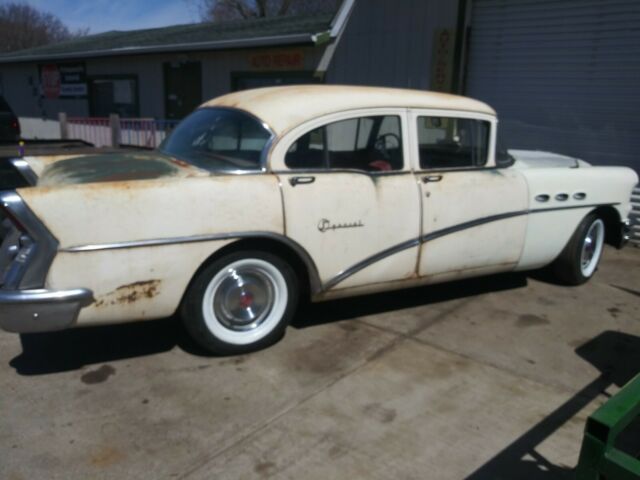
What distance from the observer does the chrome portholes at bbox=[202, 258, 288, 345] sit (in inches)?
142

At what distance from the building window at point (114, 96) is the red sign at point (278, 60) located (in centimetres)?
539

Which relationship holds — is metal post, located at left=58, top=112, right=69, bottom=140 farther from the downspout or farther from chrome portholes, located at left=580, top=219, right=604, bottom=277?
chrome portholes, located at left=580, top=219, right=604, bottom=277

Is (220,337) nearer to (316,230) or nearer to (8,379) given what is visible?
(316,230)

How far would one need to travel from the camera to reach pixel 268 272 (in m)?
3.74

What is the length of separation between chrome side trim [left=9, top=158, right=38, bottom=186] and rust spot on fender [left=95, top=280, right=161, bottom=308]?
3.30 ft

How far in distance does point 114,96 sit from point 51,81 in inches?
169

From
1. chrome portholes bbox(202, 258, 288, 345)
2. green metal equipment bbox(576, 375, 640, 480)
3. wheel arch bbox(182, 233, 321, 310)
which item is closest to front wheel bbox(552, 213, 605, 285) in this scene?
wheel arch bbox(182, 233, 321, 310)

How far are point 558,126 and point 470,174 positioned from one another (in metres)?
5.25

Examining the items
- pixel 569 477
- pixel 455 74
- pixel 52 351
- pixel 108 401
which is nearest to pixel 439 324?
pixel 569 477

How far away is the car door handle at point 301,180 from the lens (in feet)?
12.0

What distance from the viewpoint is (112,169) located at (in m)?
3.62

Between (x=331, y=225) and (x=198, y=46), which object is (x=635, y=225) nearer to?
(x=331, y=225)

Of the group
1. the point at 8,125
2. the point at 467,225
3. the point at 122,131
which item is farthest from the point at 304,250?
the point at 8,125

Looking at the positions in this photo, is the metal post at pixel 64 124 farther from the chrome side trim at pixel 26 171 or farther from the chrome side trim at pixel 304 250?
the chrome side trim at pixel 304 250
